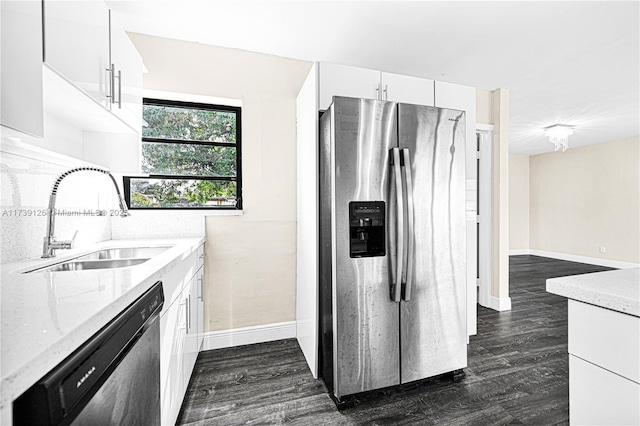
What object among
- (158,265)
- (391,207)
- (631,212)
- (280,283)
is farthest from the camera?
(631,212)

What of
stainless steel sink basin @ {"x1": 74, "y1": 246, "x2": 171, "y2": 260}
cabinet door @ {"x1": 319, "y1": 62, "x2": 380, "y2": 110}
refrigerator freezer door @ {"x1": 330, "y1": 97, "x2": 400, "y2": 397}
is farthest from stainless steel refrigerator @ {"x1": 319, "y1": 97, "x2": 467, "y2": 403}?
stainless steel sink basin @ {"x1": 74, "y1": 246, "x2": 171, "y2": 260}

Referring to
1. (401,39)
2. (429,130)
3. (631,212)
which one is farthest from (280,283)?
(631,212)

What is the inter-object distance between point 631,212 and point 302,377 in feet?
23.8

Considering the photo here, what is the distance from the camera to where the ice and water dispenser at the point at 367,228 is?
1.77 m

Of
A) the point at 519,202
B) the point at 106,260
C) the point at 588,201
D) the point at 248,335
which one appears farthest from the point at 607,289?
the point at 519,202

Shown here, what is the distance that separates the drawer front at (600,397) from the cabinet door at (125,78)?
2.32 m

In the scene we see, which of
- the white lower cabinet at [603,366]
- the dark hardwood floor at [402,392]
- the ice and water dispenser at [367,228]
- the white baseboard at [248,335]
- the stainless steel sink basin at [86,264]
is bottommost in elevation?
the dark hardwood floor at [402,392]

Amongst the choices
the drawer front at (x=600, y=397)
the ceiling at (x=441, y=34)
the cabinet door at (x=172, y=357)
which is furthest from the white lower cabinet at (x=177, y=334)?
the ceiling at (x=441, y=34)

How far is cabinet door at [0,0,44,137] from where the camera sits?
0.95 metres

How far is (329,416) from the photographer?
1705mm

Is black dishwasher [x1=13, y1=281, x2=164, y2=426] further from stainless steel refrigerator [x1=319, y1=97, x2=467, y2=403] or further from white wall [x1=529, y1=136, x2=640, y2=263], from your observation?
white wall [x1=529, y1=136, x2=640, y2=263]

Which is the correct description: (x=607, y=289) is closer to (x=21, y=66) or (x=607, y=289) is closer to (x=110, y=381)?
(x=110, y=381)

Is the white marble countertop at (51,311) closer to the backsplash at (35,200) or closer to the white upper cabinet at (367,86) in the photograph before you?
the backsplash at (35,200)

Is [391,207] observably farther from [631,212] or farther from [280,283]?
[631,212]
